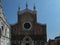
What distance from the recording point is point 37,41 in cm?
4447

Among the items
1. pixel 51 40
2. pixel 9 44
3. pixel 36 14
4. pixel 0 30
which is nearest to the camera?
pixel 0 30

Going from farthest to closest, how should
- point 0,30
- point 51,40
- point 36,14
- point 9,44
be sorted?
point 51,40 < point 36,14 < point 9,44 < point 0,30

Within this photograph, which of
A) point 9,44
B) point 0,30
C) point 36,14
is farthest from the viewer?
point 36,14

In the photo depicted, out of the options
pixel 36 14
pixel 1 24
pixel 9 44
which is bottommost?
pixel 9 44

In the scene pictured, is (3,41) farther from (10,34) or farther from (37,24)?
(37,24)

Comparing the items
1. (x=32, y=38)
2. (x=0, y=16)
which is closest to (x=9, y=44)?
(x=32, y=38)

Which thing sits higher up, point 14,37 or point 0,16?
point 0,16

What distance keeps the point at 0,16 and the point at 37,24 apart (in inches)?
435

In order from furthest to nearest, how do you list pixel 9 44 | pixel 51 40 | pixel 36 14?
pixel 51 40 → pixel 36 14 → pixel 9 44

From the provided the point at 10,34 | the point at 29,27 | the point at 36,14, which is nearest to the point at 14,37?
the point at 10,34

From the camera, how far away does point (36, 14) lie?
46.1 metres

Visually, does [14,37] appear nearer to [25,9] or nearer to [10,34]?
[10,34]

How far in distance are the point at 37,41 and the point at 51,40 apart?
605 centimetres

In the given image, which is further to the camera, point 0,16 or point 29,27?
point 29,27
